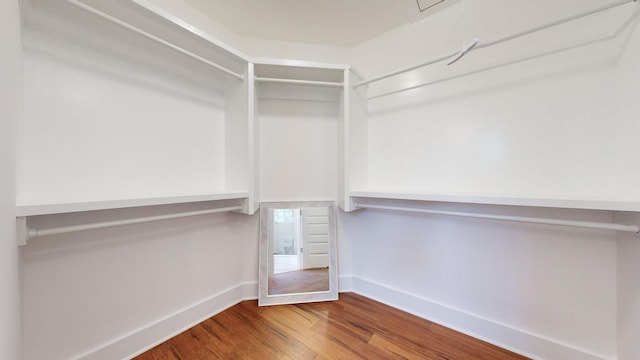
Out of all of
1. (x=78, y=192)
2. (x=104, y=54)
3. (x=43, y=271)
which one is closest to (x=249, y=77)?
(x=104, y=54)

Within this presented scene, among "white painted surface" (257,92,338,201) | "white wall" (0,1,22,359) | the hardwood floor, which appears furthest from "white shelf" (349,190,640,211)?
"white wall" (0,1,22,359)

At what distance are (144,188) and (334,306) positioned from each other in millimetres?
1538

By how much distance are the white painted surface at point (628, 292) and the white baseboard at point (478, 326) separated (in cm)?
15

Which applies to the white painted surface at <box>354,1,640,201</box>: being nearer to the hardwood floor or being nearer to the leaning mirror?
the leaning mirror

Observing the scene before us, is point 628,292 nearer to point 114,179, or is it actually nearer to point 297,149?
point 297,149

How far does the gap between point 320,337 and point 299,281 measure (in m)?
0.51

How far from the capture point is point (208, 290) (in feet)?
5.21

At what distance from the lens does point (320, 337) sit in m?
1.36

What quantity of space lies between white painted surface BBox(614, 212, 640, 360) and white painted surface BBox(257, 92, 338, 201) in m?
1.58

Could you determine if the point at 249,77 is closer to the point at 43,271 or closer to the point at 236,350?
the point at 43,271

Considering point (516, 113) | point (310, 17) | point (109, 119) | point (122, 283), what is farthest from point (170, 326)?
point (516, 113)

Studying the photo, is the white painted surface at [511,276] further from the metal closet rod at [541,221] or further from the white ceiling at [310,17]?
the white ceiling at [310,17]

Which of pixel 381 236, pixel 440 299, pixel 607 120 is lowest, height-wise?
pixel 440 299

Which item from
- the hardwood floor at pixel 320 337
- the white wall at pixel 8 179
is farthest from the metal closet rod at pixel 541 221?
the white wall at pixel 8 179
